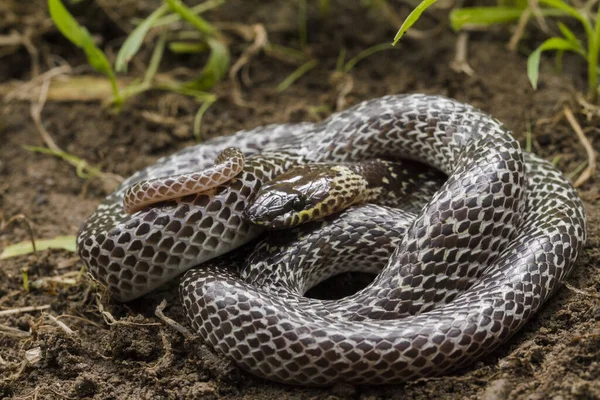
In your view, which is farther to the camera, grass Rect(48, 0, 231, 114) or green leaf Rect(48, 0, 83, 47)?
grass Rect(48, 0, 231, 114)

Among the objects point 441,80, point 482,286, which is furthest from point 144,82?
point 482,286

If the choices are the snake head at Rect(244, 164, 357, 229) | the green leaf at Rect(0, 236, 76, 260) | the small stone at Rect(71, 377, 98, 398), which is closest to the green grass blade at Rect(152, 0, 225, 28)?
the green leaf at Rect(0, 236, 76, 260)

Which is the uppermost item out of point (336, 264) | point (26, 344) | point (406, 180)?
point (406, 180)

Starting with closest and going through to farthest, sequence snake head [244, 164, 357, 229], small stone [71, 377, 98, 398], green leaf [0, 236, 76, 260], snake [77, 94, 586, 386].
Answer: snake [77, 94, 586, 386] < small stone [71, 377, 98, 398] < snake head [244, 164, 357, 229] < green leaf [0, 236, 76, 260]

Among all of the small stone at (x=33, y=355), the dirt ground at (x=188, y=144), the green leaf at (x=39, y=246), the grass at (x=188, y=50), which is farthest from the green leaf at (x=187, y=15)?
the small stone at (x=33, y=355)

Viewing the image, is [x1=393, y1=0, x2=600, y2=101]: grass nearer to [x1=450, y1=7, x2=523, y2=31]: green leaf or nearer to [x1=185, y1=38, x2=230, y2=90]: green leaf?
[x1=450, y1=7, x2=523, y2=31]: green leaf

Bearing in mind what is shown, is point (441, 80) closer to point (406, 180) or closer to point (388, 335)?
point (406, 180)
